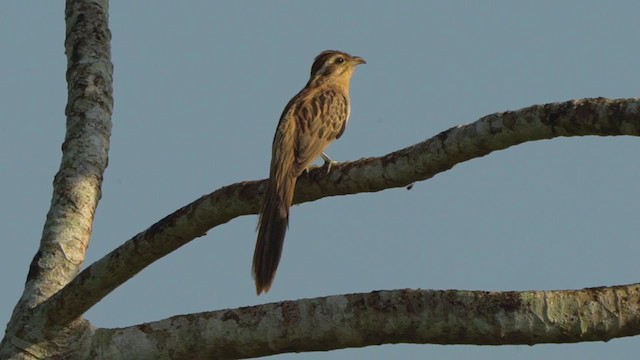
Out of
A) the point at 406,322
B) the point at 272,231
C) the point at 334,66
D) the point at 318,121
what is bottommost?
the point at 406,322

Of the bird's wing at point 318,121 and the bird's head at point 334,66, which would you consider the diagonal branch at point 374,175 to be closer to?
the bird's wing at point 318,121

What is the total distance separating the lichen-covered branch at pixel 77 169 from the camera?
742 centimetres

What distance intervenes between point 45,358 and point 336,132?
4104 millimetres

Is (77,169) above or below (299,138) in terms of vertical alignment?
below

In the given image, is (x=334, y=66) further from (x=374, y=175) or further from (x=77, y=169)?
(x=374, y=175)

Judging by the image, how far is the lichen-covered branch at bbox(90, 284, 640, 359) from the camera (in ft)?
18.4

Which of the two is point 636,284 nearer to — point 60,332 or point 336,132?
point 60,332

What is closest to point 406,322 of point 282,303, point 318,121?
point 282,303

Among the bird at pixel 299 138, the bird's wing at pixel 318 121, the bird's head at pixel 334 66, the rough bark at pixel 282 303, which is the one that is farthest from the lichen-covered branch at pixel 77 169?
the bird's head at pixel 334 66

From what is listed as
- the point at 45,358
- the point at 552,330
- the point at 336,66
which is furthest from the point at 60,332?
the point at 336,66

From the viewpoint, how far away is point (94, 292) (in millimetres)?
6941

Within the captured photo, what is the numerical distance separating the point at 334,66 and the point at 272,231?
3591 mm

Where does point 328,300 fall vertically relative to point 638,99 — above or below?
below

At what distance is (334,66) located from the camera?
11922 mm
